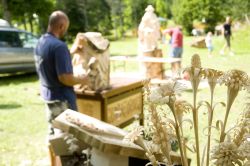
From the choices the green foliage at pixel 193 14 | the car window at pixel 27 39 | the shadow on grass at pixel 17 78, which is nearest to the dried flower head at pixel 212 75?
the shadow on grass at pixel 17 78

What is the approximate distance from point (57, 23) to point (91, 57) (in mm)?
915

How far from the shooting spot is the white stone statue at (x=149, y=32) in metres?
9.80

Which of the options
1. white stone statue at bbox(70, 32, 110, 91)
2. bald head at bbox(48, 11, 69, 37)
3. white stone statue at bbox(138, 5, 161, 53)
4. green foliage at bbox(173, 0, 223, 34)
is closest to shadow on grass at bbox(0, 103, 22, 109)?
white stone statue at bbox(138, 5, 161, 53)

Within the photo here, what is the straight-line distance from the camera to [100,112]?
4.14 m

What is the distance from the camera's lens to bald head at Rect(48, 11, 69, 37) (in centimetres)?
331

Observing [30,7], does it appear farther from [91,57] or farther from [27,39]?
[91,57]

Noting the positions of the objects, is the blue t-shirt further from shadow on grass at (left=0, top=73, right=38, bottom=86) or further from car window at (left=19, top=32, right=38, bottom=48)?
car window at (left=19, top=32, right=38, bottom=48)

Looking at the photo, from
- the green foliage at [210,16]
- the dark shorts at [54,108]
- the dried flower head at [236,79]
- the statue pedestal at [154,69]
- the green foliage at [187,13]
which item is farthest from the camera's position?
the green foliage at [187,13]

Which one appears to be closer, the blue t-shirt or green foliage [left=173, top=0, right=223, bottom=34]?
the blue t-shirt

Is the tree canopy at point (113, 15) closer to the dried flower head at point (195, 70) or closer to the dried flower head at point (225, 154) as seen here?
the dried flower head at point (195, 70)

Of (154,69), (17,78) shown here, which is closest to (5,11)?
(17,78)

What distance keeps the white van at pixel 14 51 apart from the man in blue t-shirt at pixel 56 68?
28.6ft

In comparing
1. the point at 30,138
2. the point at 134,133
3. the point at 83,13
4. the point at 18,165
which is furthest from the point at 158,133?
the point at 83,13

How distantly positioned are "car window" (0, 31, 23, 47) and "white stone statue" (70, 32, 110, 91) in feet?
27.2
